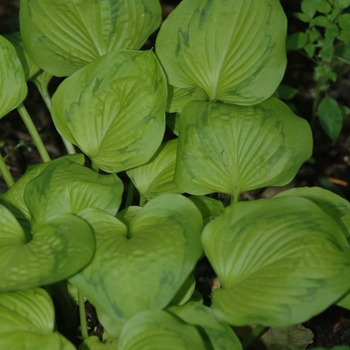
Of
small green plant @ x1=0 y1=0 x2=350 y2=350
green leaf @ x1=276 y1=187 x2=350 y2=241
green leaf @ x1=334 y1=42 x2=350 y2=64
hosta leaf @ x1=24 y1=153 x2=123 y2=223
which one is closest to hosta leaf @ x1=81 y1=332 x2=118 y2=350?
small green plant @ x1=0 y1=0 x2=350 y2=350

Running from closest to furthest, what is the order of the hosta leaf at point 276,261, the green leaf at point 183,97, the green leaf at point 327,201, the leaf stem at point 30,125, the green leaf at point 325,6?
the hosta leaf at point 276,261 → the green leaf at point 327,201 → the green leaf at point 183,97 → the leaf stem at point 30,125 → the green leaf at point 325,6

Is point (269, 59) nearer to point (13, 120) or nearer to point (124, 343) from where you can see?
point (124, 343)

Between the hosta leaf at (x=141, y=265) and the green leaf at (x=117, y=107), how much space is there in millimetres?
196

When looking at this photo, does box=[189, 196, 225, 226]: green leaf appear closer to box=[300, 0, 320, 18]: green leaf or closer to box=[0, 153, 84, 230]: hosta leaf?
box=[0, 153, 84, 230]: hosta leaf

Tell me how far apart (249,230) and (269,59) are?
45 centimetres

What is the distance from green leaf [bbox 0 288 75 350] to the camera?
3.33 feet

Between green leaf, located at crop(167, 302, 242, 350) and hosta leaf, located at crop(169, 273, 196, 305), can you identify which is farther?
hosta leaf, located at crop(169, 273, 196, 305)

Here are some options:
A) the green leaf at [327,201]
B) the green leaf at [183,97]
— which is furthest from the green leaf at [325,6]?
the green leaf at [327,201]

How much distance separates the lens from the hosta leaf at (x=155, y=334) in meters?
0.98

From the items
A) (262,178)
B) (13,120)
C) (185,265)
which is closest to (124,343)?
(185,265)

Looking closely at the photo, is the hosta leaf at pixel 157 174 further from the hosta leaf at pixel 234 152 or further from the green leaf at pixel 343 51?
the green leaf at pixel 343 51

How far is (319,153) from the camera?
2080 mm

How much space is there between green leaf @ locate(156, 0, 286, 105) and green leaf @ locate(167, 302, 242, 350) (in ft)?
1.65

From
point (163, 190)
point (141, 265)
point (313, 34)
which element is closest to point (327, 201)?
point (163, 190)
